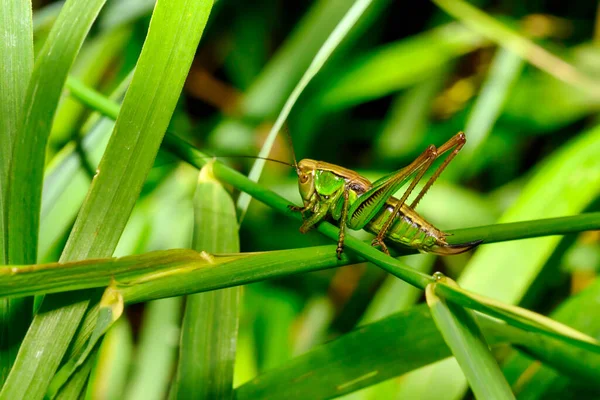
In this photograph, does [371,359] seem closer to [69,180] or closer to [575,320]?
[575,320]

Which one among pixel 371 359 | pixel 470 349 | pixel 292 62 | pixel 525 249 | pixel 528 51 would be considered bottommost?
pixel 470 349

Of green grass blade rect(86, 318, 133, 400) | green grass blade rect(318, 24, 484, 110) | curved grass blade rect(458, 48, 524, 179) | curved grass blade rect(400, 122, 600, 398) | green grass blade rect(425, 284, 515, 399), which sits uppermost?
green grass blade rect(318, 24, 484, 110)

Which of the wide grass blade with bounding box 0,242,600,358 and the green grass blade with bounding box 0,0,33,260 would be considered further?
the green grass blade with bounding box 0,0,33,260

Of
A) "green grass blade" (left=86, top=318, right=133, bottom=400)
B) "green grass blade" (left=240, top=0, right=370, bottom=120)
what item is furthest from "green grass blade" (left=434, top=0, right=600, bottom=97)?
"green grass blade" (left=86, top=318, right=133, bottom=400)

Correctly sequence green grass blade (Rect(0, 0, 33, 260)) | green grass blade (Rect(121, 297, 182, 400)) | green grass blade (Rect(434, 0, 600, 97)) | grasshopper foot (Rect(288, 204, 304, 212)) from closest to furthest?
green grass blade (Rect(0, 0, 33, 260)) → grasshopper foot (Rect(288, 204, 304, 212)) → green grass blade (Rect(121, 297, 182, 400)) → green grass blade (Rect(434, 0, 600, 97))

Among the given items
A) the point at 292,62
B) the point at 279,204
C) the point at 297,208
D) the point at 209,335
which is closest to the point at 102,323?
the point at 209,335

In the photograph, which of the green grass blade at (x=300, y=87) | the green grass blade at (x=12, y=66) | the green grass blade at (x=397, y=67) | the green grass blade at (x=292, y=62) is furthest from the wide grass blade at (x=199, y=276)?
the green grass blade at (x=397, y=67)

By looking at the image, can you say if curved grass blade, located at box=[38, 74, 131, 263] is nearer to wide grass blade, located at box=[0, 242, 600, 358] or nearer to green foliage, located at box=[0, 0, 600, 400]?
green foliage, located at box=[0, 0, 600, 400]
